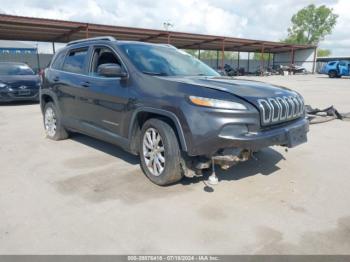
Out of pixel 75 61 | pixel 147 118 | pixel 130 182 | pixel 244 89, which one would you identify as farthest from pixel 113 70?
pixel 75 61

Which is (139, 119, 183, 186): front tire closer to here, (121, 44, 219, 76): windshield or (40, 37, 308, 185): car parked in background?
(40, 37, 308, 185): car parked in background

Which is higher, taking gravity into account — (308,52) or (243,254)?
(308,52)

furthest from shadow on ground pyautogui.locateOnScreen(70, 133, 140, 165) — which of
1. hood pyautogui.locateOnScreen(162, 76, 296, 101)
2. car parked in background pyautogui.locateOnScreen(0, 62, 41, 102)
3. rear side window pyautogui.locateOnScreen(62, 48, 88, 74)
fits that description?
car parked in background pyautogui.locateOnScreen(0, 62, 41, 102)

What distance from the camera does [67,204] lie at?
3475 mm

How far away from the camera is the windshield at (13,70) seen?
38.5ft

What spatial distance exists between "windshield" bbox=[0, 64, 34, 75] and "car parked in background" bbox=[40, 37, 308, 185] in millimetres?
7906

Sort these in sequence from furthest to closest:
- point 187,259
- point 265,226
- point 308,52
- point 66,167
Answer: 1. point 308,52
2. point 66,167
3. point 265,226
4. point 187,259

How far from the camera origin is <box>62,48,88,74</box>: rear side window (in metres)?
5.22

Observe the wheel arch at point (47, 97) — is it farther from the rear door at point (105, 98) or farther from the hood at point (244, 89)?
the hood at point (244, 89)

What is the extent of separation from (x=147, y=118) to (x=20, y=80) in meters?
8.96

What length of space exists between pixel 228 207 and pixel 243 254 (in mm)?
Result: 800

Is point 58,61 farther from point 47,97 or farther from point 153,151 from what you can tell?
point 153,151

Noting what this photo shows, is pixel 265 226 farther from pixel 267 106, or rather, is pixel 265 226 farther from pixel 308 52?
pixel 308 52

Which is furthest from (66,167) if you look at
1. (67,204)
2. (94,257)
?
(94,257)
